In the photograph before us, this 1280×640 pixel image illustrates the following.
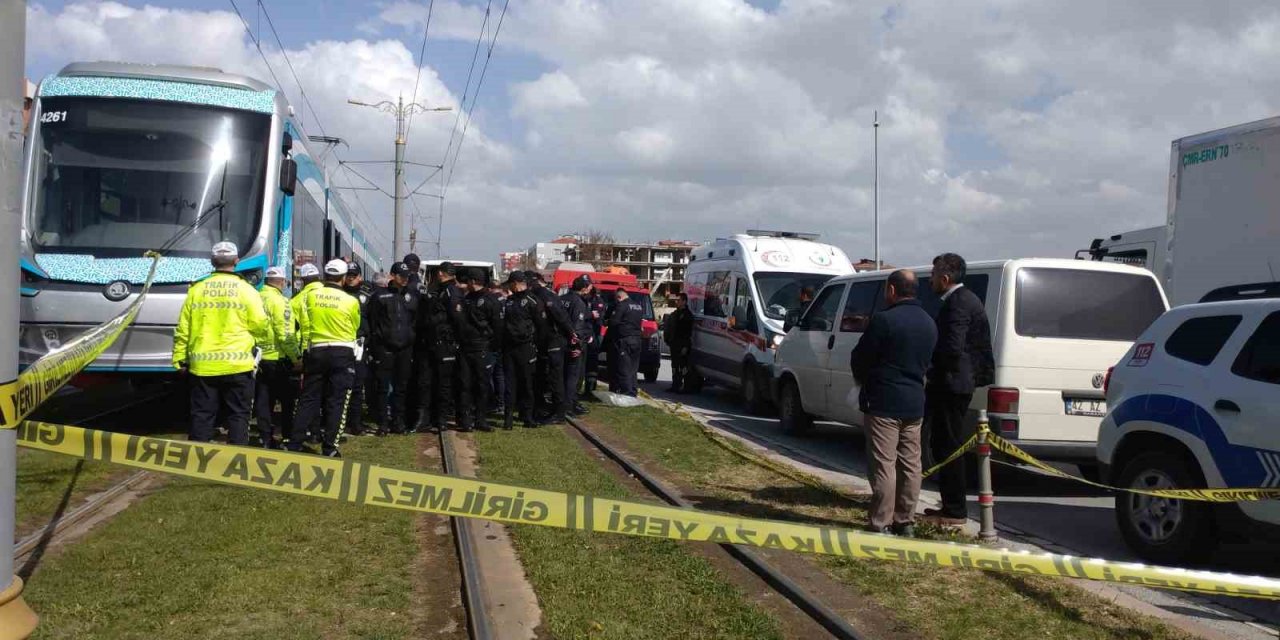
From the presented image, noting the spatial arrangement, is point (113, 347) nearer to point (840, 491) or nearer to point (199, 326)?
point (199, 326)

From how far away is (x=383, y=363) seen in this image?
1047cm

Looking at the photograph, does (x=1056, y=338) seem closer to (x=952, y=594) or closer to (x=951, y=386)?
(x=951, y=386)

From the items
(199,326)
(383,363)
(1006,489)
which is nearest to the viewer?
(199,326)

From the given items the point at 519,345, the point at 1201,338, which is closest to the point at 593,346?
the point at 519,345

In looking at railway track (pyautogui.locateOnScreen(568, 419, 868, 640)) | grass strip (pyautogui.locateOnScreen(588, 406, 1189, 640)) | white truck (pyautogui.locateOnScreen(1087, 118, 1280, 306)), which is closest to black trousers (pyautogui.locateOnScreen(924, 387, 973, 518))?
grass strip (pyautogui.locateOnScreen(588, 406, 1189, 640))

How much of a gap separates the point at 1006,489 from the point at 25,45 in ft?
26.9

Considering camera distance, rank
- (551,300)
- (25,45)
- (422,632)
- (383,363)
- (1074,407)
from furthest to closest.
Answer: (551,300) → (383,363) → (1074,407) → (422,632) → (25,45)

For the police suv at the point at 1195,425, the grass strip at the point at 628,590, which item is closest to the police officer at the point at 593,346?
the grass strip at the point at 628,590

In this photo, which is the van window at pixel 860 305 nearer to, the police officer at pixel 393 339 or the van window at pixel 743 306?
the van window at pixel 743 306

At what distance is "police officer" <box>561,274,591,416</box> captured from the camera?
12031 millimetres

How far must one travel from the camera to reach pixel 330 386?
8812mm

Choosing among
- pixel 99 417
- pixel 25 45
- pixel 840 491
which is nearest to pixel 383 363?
pixel 99 417

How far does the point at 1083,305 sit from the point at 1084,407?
871 millimetres

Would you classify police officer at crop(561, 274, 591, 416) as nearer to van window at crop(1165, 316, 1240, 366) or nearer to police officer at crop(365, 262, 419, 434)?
police officer at crop(365, 262, 419, 434)
